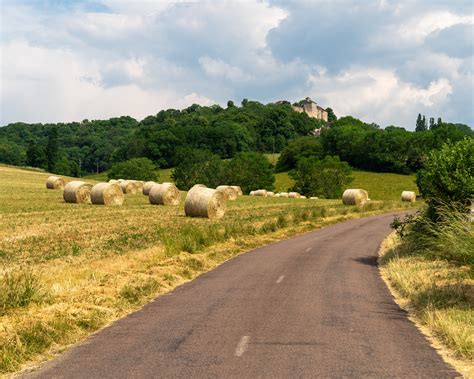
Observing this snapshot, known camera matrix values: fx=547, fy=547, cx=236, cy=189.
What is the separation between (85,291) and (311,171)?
86614mm

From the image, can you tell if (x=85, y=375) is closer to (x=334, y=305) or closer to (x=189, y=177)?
(x=334, y=305)

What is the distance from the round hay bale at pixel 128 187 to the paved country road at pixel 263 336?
45.4 m

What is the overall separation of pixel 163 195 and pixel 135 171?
84.0m

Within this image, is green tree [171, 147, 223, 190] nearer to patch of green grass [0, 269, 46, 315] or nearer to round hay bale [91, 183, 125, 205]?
round hay bale [91, 183, 125, 205]

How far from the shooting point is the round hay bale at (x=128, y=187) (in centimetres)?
6303

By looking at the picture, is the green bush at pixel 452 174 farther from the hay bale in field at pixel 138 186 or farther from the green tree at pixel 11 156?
the green tree at pixel 11 156

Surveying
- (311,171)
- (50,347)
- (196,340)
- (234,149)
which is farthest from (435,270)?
(234,149)

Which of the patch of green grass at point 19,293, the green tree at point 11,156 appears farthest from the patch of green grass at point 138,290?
the green tree at point 11,156

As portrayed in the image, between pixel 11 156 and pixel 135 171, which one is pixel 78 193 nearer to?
pixel 135 171

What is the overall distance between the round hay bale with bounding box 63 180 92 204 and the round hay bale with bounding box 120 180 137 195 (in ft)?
59.4

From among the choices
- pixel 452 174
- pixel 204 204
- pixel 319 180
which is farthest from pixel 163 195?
pixel 319 180

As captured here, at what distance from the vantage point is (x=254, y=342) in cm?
1016

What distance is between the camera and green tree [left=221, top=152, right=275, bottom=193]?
104 metres

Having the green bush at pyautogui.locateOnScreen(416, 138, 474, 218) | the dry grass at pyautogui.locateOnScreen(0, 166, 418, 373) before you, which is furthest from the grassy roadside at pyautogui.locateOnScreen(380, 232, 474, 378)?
the dry grass at pyautogui.locateOnScreen(0, 166, 418, 373)
